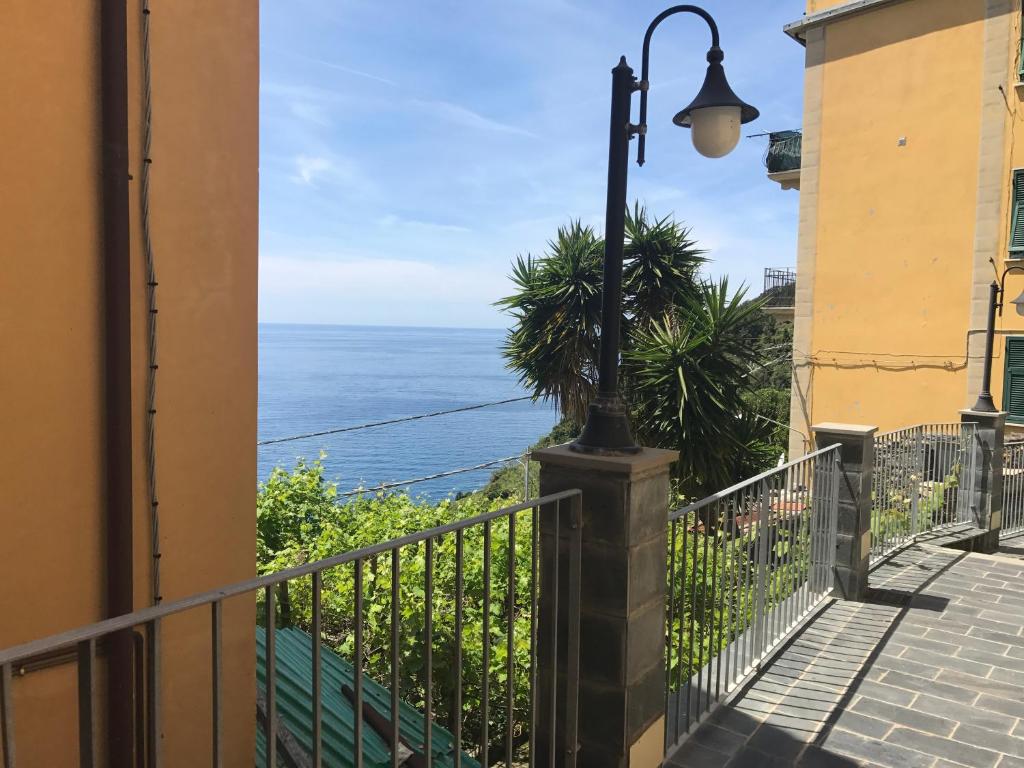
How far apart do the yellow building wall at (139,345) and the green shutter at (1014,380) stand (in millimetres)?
14867

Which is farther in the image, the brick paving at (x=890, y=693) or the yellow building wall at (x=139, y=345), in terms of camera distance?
the brick paving at (x=890, y=693)

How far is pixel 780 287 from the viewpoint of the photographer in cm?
1883

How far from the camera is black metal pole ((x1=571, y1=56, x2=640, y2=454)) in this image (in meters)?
2.86

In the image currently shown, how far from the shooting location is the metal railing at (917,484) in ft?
22.7

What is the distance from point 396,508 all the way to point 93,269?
25.0 feet

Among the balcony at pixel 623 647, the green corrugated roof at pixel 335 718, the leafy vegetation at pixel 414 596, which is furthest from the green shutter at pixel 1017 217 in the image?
the green corrugated roof at pixel 335 718

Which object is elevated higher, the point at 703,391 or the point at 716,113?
the point at 716,113

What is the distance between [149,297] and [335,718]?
2.32 m

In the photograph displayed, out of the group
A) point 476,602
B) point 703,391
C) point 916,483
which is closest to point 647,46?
point 476,602

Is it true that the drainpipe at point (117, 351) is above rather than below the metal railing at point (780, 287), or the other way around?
below

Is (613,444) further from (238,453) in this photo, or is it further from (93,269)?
(93,269)

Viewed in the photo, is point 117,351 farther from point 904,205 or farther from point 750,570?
point 904,205

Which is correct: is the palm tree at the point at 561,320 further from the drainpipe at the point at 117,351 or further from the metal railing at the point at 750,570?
the drainpipe at the point at 117,351

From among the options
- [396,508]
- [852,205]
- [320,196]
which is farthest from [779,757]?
[320,196]
